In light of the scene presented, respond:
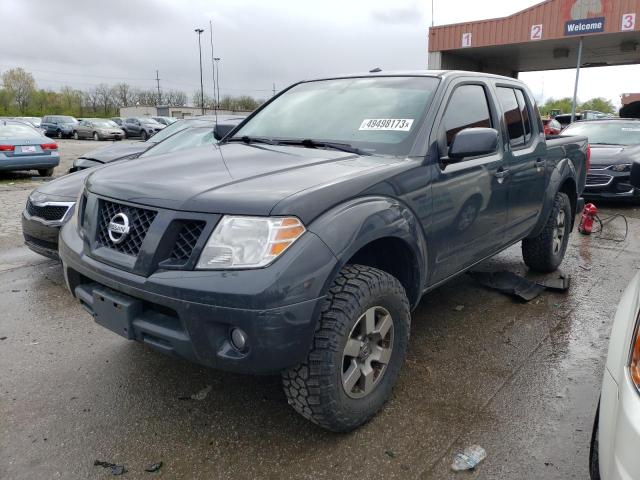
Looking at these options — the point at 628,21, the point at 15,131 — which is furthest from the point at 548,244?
the point at 628,21

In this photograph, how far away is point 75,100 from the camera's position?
7688 cm

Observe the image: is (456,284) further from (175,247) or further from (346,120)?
(175,247)

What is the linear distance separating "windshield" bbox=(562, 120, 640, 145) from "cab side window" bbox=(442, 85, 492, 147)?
7453 millimetres

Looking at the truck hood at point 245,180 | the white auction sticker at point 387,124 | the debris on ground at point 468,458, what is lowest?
the debris on ground at point 468,458

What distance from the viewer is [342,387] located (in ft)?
7.56

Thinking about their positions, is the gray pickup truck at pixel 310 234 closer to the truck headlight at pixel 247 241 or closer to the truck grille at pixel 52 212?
the truck headlight at pixel 247 241

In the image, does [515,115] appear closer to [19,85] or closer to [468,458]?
[468,458]

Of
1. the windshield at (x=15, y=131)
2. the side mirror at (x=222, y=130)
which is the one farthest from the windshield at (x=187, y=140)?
the windshield at (x=15, y=131)

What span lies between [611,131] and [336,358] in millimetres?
10145

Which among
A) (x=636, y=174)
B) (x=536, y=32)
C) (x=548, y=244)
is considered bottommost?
(x=548, y=244)

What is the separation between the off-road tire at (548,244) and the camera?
15.2 feet

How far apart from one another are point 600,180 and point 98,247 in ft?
28.8

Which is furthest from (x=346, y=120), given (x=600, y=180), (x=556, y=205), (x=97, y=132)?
(x=97, y=132)

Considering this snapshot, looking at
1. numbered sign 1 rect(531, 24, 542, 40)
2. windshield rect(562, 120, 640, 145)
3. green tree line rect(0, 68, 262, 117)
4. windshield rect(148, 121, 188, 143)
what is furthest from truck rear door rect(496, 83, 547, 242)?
green tree line rect(0, 68, 262, 117)
